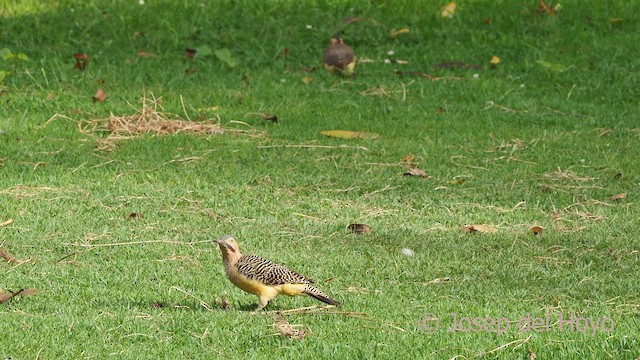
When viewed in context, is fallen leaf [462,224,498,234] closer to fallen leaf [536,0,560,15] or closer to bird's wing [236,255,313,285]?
bird's wing [236,255,313,285]

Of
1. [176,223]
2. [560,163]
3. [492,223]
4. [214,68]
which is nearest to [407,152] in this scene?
[560,163]

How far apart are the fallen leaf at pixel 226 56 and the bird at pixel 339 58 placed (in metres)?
0.94

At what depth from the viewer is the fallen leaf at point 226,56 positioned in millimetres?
11547

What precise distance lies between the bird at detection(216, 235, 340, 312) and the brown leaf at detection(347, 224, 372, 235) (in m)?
1.52

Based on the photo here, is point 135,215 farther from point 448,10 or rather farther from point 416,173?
point 448,10

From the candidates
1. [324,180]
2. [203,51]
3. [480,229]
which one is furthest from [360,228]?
[203,51]

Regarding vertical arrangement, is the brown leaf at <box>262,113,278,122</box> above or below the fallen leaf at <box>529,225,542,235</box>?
below

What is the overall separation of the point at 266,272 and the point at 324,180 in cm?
295

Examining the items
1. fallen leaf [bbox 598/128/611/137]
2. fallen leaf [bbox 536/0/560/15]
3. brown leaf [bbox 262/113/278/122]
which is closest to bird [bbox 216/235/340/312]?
brown leaf [bbox 262/113/278/122]

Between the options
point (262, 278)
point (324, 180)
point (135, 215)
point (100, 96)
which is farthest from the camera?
point (100, 96)

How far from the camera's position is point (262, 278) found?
532cm

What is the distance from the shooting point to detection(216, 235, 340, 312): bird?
5.34 metres

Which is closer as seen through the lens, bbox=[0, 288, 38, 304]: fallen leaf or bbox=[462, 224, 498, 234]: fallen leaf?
bbox=[0, 288, 38, 304]: fallen leaf

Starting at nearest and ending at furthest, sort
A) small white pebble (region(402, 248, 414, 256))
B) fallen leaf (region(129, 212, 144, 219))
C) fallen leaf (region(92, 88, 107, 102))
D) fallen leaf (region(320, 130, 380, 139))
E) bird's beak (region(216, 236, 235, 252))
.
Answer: bird's beak (region(216, 236, 235, 252))
small white pebble (region(402, 248, 414, 256))
fallen leaf (region(129, 212, 144, 219))
fallen leaf (region(320, 130, 380, 139))
fallen leaf (region(92, 88, 107, 102))
